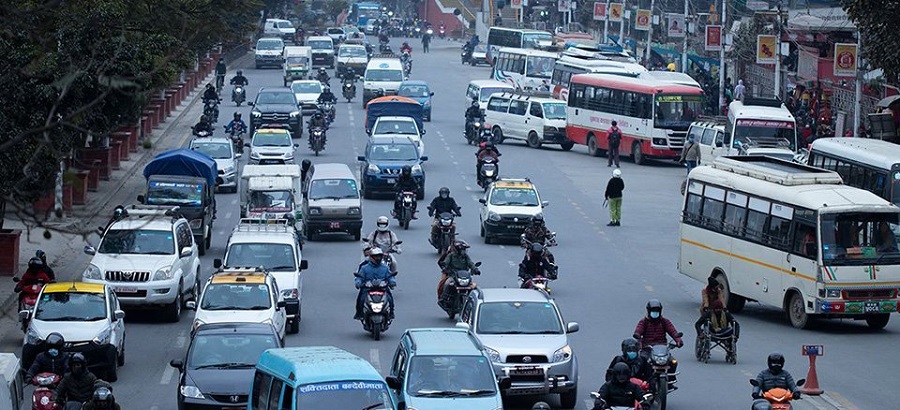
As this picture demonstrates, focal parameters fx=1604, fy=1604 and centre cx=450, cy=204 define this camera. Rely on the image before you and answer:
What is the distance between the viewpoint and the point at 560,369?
21.1m

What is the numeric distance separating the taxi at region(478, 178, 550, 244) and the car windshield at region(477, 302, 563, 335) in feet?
48.9

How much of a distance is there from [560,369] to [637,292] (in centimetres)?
1107

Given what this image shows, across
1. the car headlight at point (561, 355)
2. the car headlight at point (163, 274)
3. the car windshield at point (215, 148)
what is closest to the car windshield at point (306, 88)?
the car windshield at point (215, 148)

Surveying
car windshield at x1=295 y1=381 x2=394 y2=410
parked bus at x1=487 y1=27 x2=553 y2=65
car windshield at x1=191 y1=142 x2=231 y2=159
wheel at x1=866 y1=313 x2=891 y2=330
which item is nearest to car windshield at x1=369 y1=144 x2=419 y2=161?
A: car windshield at x1=191 y1=142 x2=231 y2=159

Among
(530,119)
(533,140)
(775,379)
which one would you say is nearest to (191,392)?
(775,379)

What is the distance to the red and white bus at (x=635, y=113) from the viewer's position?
5481cm

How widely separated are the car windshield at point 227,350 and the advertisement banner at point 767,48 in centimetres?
3780

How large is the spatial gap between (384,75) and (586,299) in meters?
43.4

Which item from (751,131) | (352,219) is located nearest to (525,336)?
(352,219)

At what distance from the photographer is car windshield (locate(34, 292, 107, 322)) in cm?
2386

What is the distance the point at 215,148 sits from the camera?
4703cm

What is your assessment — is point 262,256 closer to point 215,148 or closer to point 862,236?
point 862,236

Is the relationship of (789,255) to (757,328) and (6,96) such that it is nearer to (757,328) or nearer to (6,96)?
(757,328)

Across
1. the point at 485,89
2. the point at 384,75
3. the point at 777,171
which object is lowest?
the point at 485,89
